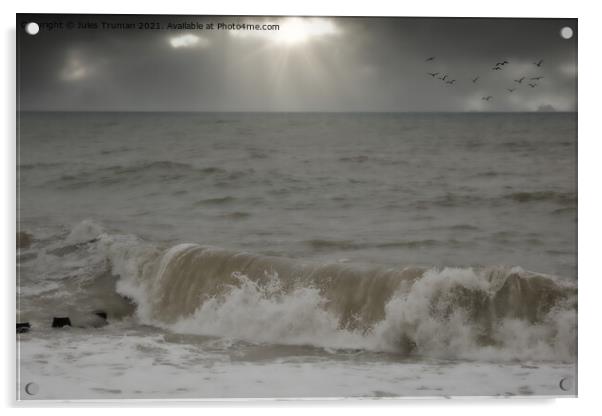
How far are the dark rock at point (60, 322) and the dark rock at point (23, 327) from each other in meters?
0.16

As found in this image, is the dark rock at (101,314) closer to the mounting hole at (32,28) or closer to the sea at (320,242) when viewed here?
the sea at (320,242)

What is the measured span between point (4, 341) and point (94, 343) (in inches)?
22.2

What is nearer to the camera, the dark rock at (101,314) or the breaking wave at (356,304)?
the breaking wave at (356,304)

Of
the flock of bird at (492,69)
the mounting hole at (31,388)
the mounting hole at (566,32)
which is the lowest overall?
the mounting hole at (31,388)

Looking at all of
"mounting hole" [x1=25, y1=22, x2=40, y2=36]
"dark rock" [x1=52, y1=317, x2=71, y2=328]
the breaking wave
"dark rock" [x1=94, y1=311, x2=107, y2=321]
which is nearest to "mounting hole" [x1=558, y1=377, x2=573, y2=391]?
the breaking wave

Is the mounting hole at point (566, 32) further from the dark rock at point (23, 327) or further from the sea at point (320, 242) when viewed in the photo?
the dark rock at point (23, 327)

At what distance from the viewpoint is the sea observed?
5.69m

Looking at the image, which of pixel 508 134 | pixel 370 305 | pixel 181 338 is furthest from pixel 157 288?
pixel 508 134

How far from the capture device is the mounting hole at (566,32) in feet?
19.0

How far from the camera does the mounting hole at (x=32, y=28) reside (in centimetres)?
570

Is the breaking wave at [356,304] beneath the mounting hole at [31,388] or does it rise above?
above

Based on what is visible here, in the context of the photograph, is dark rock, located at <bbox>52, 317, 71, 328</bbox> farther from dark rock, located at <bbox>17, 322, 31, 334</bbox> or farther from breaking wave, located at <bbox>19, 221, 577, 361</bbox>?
breaking wave, located at <bbox>19, 221, 577, 361</bbox>

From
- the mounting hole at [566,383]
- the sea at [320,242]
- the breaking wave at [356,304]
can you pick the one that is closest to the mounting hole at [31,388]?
the sea at [320,242]

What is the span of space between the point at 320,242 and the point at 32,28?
2315mm
